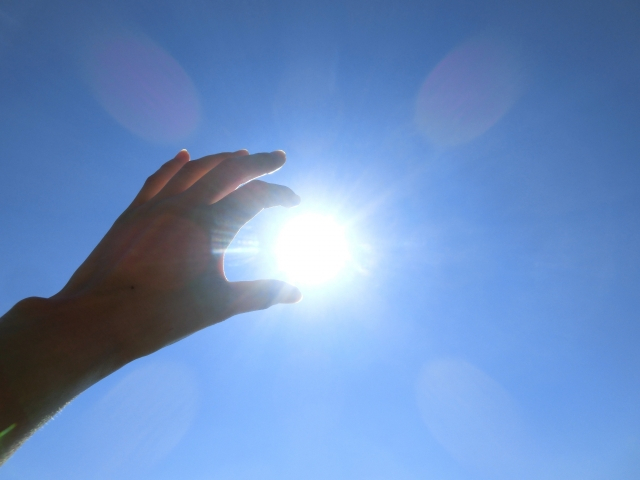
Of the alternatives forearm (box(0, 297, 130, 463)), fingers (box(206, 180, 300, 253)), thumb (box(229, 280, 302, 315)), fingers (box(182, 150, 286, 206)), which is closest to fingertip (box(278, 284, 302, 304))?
thumb (box(229, 280, 302, 315))

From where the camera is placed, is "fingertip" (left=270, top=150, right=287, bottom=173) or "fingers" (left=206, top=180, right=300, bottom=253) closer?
"fingers" (left=206, top=180, right=300, bottom=253)

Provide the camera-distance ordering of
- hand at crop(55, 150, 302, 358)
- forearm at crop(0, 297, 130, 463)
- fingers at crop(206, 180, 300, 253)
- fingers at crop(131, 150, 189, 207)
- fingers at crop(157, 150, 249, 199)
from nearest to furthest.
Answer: forearm at crop(0, 297, 130, 463), hand at crop(55, 150, 302, 358), fingers at crop(206, 180, 300, 253), fingers at crop(157, 150, 249, 199), fingers at crop(131, 150, 189, 207)

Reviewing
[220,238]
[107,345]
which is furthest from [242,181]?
[107,345]

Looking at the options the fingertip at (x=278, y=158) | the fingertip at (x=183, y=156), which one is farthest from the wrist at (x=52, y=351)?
the fingertip at (x=183, y=156)

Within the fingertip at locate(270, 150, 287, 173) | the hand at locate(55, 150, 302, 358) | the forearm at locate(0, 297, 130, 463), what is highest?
the fingertip at locate(270, 150, 287, 173)

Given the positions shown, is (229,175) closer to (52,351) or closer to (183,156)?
(183,156)

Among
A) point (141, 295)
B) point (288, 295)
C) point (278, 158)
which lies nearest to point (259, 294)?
point (288, 295)

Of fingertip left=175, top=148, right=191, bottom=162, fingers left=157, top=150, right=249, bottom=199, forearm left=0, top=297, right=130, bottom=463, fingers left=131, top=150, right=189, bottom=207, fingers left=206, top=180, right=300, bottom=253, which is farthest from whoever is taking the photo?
fingertip left=175, top=148, right=191, bottom=162

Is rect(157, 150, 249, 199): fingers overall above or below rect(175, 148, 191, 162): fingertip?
below

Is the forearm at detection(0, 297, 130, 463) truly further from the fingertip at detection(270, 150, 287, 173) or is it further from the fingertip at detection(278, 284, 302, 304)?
the fingertip at detection(270, 150, 287, 173)

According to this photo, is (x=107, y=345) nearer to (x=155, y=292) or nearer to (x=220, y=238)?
(x=155, y=292)
